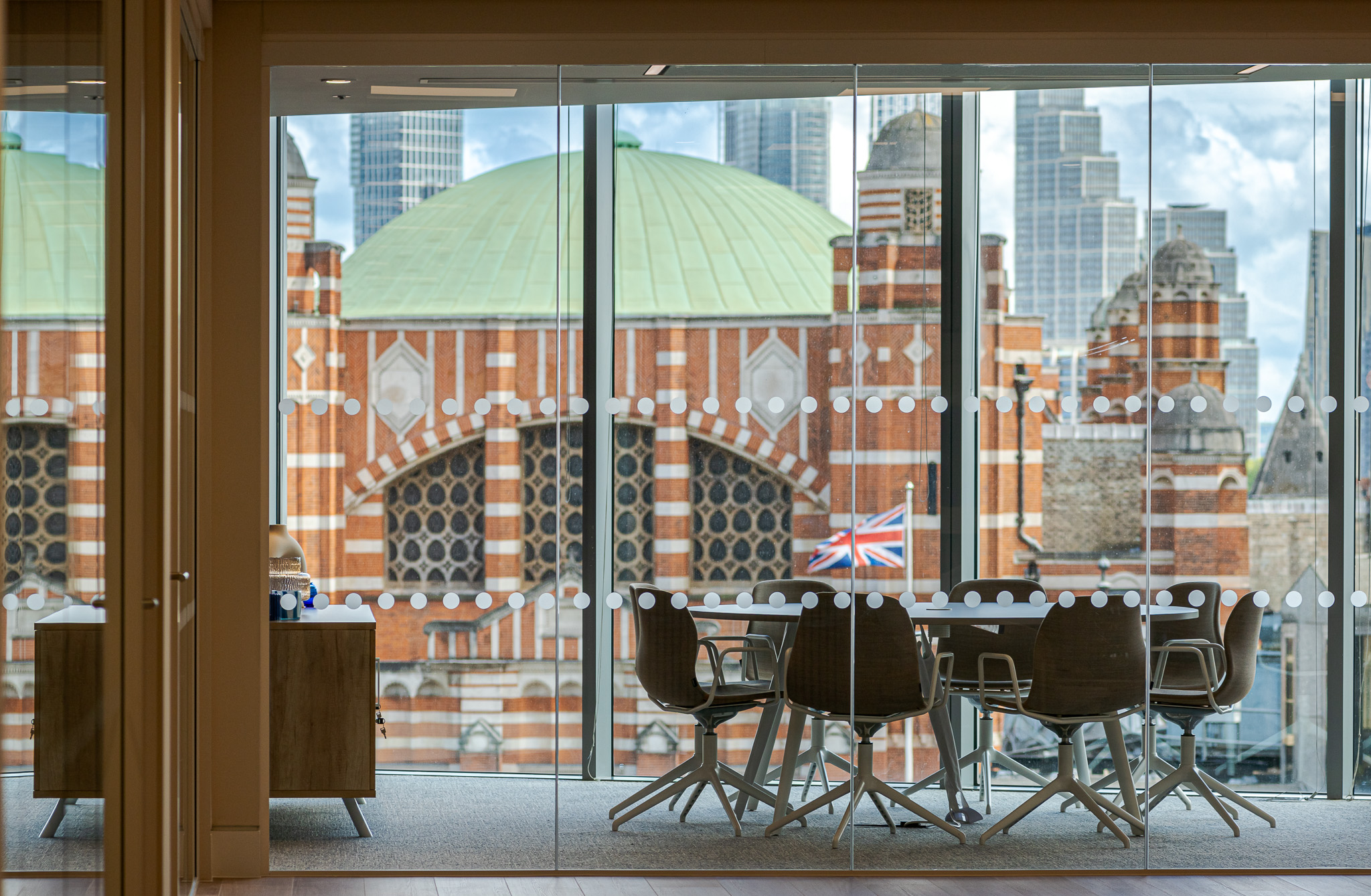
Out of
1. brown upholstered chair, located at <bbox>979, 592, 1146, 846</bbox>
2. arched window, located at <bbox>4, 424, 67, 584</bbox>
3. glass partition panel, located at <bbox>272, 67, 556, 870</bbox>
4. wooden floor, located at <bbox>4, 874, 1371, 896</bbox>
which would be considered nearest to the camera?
arched window, located at <bbox>4, 424, 67, 584</bbox>

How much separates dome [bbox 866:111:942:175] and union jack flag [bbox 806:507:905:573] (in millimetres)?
1284

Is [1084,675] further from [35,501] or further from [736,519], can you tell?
[35,501]

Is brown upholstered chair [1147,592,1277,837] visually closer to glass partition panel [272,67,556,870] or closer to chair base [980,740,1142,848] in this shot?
chair base [980,740,1142,848]

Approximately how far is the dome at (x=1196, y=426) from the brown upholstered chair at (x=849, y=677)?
1.20 meters

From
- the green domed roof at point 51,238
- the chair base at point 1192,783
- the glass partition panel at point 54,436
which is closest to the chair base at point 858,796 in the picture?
the chair base at point 1192,783

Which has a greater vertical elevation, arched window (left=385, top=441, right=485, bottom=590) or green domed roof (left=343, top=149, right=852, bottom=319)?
green domed roof (left=343, top=149, right=852, bottom=319)

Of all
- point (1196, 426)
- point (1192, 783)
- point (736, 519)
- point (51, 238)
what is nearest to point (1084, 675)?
point (1192, 783)

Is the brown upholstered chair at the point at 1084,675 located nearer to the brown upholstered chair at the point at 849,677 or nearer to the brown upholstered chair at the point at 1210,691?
the brown upholstered chair at the point at 1210,691

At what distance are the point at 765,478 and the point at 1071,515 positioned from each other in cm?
118

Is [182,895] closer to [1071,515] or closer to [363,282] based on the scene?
[363,282]

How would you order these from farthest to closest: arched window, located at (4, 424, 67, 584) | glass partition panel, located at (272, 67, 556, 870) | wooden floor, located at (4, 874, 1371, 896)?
glass partition panel, located at (272, 67, 556, 870) → wooden floor, located at (4, 874, 1371, 896) → arched window, located at (4, 424, 67, 584)

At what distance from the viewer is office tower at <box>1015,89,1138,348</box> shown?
446cm

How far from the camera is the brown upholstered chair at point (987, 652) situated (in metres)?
4.49

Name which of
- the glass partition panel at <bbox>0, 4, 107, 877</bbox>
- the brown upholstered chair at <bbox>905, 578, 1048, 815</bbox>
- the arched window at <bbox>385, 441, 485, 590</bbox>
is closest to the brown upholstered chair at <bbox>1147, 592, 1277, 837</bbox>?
the brown upholstered chair at <bbox>905, 578, 1048, 815</bbox>
